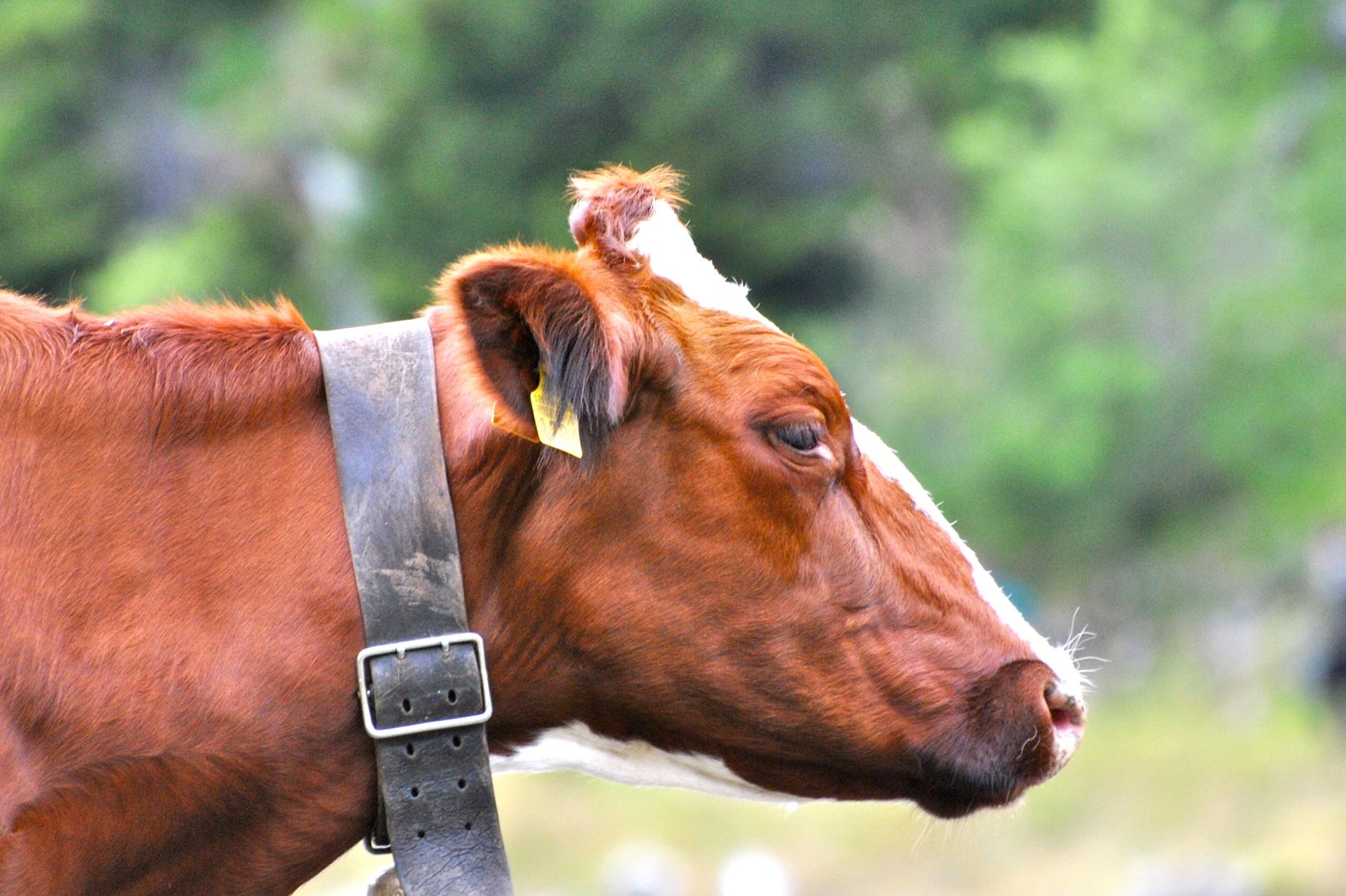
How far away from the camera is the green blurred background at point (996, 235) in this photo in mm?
15109

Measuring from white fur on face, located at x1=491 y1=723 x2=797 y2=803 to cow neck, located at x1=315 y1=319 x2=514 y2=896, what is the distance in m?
0.17

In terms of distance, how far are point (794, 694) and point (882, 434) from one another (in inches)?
574

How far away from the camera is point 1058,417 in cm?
1573

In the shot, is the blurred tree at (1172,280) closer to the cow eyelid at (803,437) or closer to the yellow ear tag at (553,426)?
the cow eyelid at (803,437)

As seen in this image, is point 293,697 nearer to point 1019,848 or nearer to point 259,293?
point 1019,848

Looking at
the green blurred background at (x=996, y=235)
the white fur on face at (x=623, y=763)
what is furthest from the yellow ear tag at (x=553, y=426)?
the green blurred background at (x=996, y=235)

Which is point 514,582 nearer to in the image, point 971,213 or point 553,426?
point 553,426

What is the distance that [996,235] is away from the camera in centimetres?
1606

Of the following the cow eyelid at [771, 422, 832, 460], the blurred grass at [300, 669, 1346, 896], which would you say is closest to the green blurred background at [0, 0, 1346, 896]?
the blurred grass at [300, 669, 1346, 896]

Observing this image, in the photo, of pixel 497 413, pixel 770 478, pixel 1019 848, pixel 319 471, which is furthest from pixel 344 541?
pixel 1019 848

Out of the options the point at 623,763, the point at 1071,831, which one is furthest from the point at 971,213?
the point at 623,763

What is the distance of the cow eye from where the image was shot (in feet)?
7.72

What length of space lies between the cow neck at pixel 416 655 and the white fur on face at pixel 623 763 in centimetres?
17

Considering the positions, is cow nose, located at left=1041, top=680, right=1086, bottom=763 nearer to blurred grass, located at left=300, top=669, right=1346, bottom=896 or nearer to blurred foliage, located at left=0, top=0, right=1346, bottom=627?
blurred grass, located at left=300, top=669, right=1346, bottom=896
